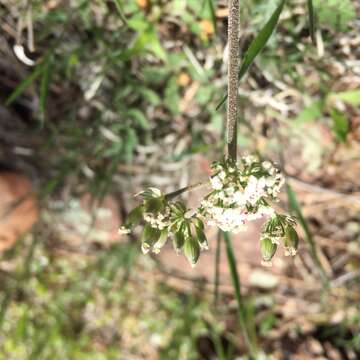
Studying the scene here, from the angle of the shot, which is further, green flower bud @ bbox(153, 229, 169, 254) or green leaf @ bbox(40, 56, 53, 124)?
green leaf @ bbox(40, 56, 53, 124)

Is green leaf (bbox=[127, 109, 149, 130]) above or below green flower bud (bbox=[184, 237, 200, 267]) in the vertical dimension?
above

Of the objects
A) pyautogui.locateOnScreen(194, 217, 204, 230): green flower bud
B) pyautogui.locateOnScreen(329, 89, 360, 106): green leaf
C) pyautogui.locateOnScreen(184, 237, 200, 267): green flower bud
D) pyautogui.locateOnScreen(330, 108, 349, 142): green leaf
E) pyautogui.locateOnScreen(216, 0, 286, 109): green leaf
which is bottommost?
pyautogui.locateOnScreen(184, 237, 200, 267): green flower bud

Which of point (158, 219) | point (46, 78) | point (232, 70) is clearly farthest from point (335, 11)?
point (46, 78)

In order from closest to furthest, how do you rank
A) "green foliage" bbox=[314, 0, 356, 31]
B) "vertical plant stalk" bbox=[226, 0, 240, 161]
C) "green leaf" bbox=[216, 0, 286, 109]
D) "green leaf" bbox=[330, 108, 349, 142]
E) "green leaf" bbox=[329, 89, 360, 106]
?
1. "vertical plant stalk" bbox=[226, 0, 240, 161]
2. "green leaf" bbox=[216, 0, 286, 109]
3. "green foliage" bbox=[314, 0, 356, 31]
4. "green leaf" bbox=[329, 89, 360, 106]
5. "green leaf" bbox=[330, 108, 349, 142]

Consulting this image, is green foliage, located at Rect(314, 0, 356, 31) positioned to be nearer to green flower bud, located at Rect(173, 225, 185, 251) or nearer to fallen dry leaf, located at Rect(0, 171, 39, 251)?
green flower bud, located at Rect(173, 225, 185, 251)

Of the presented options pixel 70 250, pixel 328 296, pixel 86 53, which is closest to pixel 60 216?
pixel 70 250

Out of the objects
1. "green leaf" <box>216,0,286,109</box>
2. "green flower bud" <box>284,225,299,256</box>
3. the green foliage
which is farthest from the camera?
the green foliage

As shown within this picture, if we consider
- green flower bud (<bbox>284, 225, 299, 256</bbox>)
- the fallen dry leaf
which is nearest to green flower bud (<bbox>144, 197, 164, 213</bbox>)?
green flower bud (<bbox>284, 225, 299, 256</bbox>)

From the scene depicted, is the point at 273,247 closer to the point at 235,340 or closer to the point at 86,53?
the point at 86,53
